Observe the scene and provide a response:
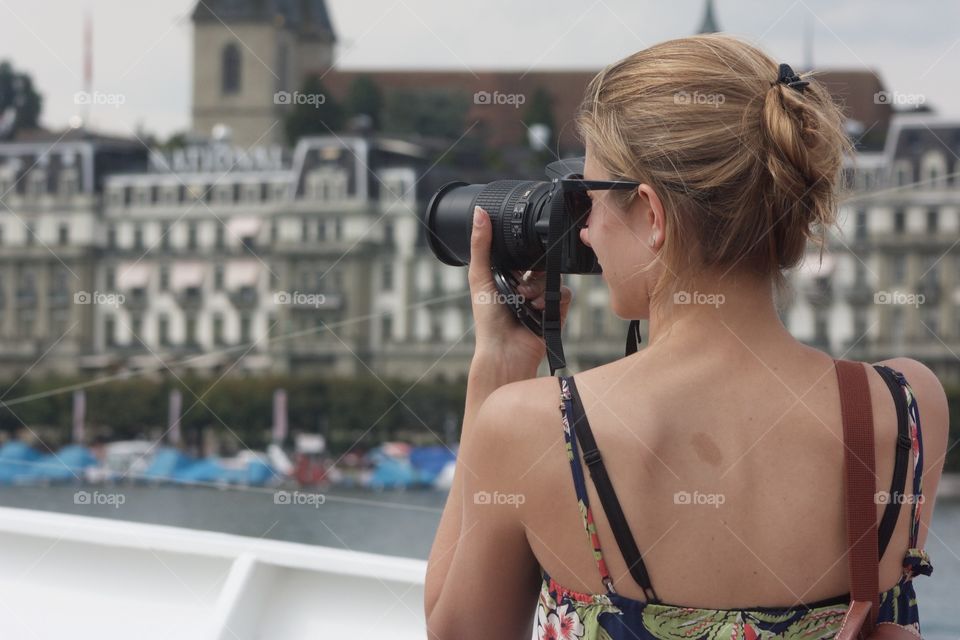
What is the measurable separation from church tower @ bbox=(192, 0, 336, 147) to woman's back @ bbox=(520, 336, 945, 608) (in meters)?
31.7

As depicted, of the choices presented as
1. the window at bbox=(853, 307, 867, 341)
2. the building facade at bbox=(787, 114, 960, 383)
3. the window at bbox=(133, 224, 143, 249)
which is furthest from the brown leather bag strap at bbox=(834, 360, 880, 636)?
the window at bbox=(133, 224, 143, 249)

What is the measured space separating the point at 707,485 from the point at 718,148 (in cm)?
14

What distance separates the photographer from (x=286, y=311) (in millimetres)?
27688

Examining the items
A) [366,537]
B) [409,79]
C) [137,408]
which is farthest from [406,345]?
[366,537]

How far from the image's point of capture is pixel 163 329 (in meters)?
29.6

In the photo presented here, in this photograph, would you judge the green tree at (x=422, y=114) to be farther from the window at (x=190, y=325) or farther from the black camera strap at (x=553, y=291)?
the black camera strap at (x=553, y=291)

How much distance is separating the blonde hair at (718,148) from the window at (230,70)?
32.7 meters

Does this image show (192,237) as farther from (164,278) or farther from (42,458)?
(42,458)

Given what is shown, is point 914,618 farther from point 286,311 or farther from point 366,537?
point 286,311

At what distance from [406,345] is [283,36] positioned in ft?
31.4

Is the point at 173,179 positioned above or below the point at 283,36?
below

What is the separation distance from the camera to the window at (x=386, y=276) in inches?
1109

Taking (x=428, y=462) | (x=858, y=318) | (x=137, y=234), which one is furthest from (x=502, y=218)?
(x=137, y=234)

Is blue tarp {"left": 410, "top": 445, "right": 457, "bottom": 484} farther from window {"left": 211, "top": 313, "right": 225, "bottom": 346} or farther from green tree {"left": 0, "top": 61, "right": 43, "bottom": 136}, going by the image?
green tree {"left": 0, "top": 61, "right": 43, "bottom": 136}
